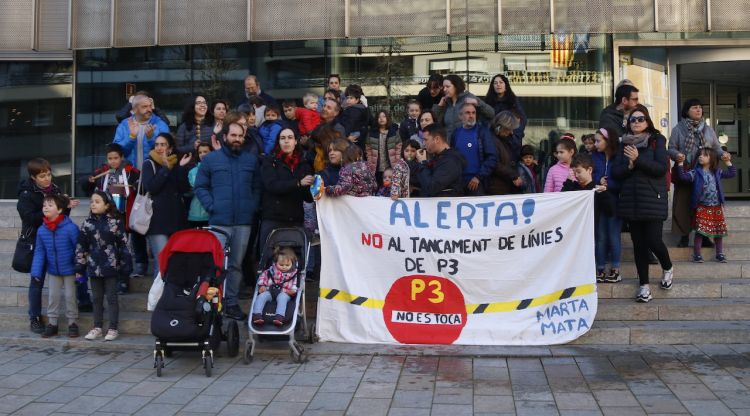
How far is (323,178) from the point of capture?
9148mm

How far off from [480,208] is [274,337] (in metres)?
2.56

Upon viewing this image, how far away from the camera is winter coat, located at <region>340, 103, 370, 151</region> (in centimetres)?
1120

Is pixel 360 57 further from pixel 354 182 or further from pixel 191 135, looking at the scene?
pixel 354 182

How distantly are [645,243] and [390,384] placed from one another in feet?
11.7

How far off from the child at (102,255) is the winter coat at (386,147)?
3.54 meters

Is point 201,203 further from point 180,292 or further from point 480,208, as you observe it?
point 480,208

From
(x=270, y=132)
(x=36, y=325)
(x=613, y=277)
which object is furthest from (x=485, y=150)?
(x=36, y=325)

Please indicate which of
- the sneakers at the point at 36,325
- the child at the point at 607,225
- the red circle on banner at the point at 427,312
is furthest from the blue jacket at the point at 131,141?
the child at the point at 607,225

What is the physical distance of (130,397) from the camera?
696 centimetres

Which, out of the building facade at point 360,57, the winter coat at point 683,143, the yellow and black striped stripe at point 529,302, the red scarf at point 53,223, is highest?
the building facade at point 360,57

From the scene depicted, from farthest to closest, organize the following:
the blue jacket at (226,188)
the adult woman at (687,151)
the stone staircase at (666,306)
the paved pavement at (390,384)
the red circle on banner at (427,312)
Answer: the adult woman at (687,151) < the blue jacket at (226,188) < the red circle on banner at (427,312) < the stone staircase at (666,306) < the paved pavement at (390,384)

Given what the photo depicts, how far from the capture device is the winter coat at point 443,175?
8.77m

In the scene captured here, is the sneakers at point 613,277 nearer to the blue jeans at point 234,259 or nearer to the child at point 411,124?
the child at point 411,124

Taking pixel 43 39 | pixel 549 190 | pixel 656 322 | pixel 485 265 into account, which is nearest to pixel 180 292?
pixel 485 265
